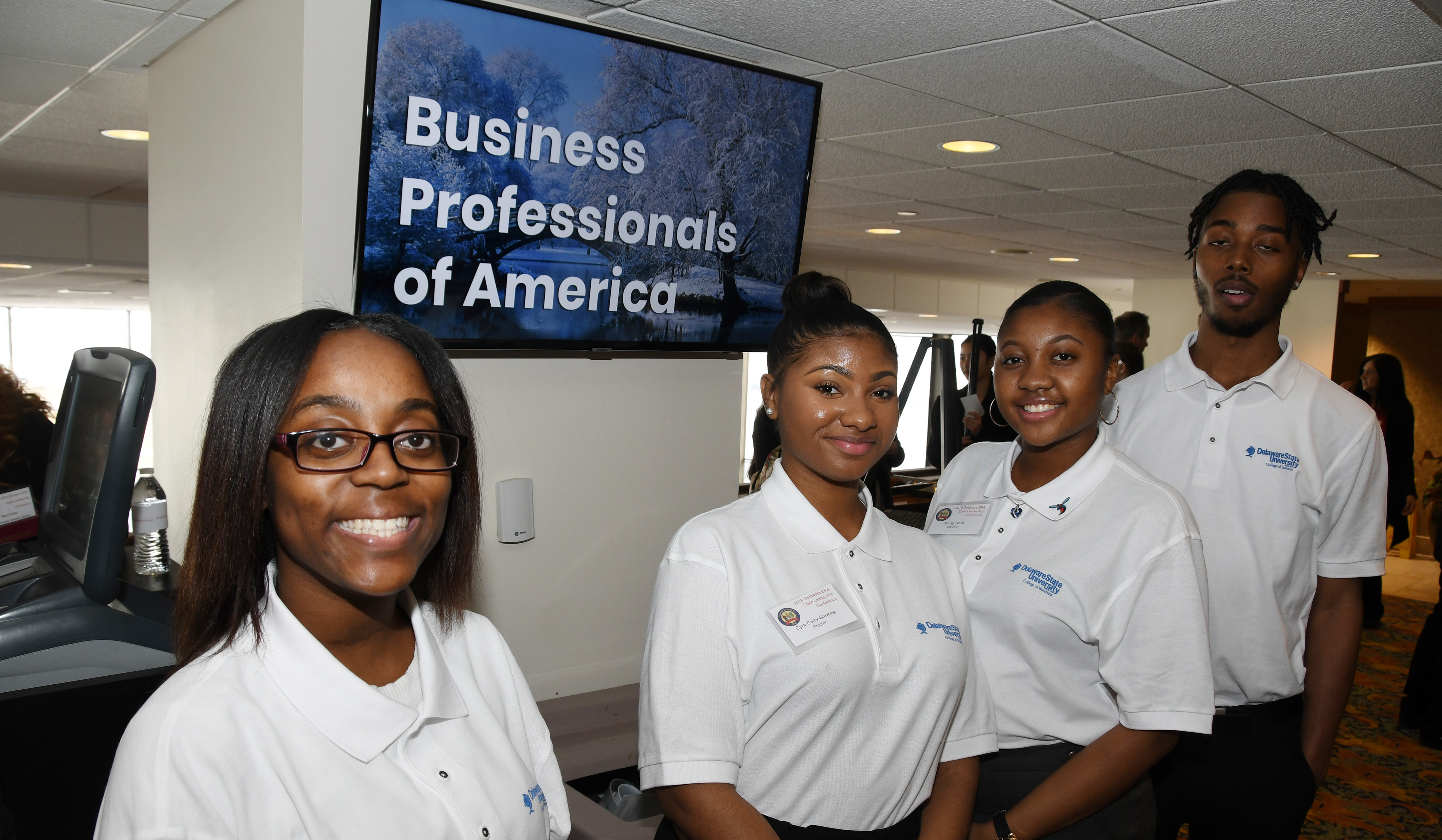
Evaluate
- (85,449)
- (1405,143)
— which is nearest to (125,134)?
(85,449)

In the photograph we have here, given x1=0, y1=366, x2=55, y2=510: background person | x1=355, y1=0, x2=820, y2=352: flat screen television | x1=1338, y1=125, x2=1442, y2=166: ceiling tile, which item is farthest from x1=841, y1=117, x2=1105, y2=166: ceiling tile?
x1=0, y1=366, x2=55, y2=510: background person

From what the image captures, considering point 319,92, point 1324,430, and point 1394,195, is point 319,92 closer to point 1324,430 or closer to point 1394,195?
point 1324,430

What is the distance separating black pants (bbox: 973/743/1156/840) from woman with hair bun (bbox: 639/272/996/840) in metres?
0.09

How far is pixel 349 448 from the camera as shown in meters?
1.03

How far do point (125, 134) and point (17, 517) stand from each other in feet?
7.18

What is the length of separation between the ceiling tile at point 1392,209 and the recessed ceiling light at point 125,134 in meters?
5.58

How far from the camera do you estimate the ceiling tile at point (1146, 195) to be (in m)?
4.73

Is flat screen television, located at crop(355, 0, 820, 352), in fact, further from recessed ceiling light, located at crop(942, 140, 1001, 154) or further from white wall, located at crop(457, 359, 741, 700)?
recessed ceiling light, located at crop(942, 140, 1001, 154)

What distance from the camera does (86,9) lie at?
241 centimetres

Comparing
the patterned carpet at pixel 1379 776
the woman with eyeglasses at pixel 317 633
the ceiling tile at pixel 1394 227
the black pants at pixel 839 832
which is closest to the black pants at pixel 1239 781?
the black pants at pixel 839 832

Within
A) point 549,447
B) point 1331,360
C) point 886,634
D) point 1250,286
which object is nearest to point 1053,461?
point 886,634

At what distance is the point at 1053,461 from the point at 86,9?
2.55 meters

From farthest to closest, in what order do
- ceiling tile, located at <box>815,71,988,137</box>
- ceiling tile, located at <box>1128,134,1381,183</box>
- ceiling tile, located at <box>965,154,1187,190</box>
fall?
ceiling tile, located at <box>965,154,1187,190</box>, ceiling tile, located at <box>1128,134,1381,183</box>, ceiling tile, located at <box>815,71,988,137</box>

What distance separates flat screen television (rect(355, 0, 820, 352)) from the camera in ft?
6.76
